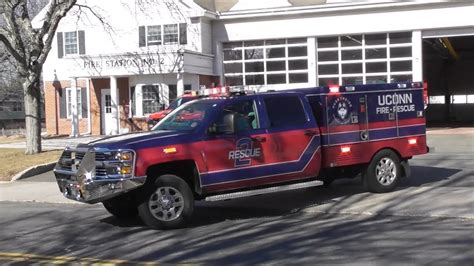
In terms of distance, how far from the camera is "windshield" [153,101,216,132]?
30.5ft

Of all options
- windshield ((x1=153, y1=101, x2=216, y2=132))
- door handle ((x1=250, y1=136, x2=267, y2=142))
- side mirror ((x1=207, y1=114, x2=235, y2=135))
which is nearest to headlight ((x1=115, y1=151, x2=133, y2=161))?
windshield ((x1=153, y1=101, x2=216, y2=132))

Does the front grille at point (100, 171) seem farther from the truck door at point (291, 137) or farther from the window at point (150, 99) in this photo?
the window at point (150, 99)

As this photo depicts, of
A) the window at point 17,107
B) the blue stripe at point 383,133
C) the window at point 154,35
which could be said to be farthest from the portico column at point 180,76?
the window at point 17,107

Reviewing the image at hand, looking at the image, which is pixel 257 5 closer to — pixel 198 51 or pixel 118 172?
pixel 198 51

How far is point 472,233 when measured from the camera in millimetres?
7957

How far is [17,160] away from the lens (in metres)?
19.1

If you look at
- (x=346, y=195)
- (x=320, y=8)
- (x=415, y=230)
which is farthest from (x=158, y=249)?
(x=320, y=8)

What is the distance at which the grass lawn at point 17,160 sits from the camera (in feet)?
56.3

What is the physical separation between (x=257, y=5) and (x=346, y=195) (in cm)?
1966

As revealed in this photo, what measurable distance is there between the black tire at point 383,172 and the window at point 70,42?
2424 centimetres

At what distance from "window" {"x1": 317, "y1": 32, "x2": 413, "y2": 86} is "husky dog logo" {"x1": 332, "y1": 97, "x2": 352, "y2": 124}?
16.5 meters

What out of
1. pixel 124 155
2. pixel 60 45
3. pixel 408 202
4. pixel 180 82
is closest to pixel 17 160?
pixel 180 82

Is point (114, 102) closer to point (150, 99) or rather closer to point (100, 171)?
point (150, 99)

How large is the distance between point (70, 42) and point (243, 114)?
24830mm
